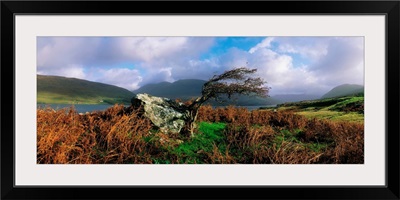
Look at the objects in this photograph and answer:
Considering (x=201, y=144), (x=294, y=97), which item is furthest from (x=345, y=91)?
(x=201, y=144)

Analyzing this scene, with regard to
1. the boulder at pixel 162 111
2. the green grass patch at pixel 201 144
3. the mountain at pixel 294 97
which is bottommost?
the green grass patch at pixel 201 144

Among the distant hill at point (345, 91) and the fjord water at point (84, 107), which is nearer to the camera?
the distant hill at point (345, 91)

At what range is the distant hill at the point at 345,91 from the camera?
3.55 meters

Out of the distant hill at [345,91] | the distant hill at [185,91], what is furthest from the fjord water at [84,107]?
the distant hill at [345,91]

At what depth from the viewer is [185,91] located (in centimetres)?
375

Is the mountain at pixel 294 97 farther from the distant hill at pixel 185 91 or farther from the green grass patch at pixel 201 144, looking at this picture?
the green grass patch at pixel 201 144

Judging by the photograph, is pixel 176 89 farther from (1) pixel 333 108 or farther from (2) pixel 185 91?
(1) pixel 333 108
